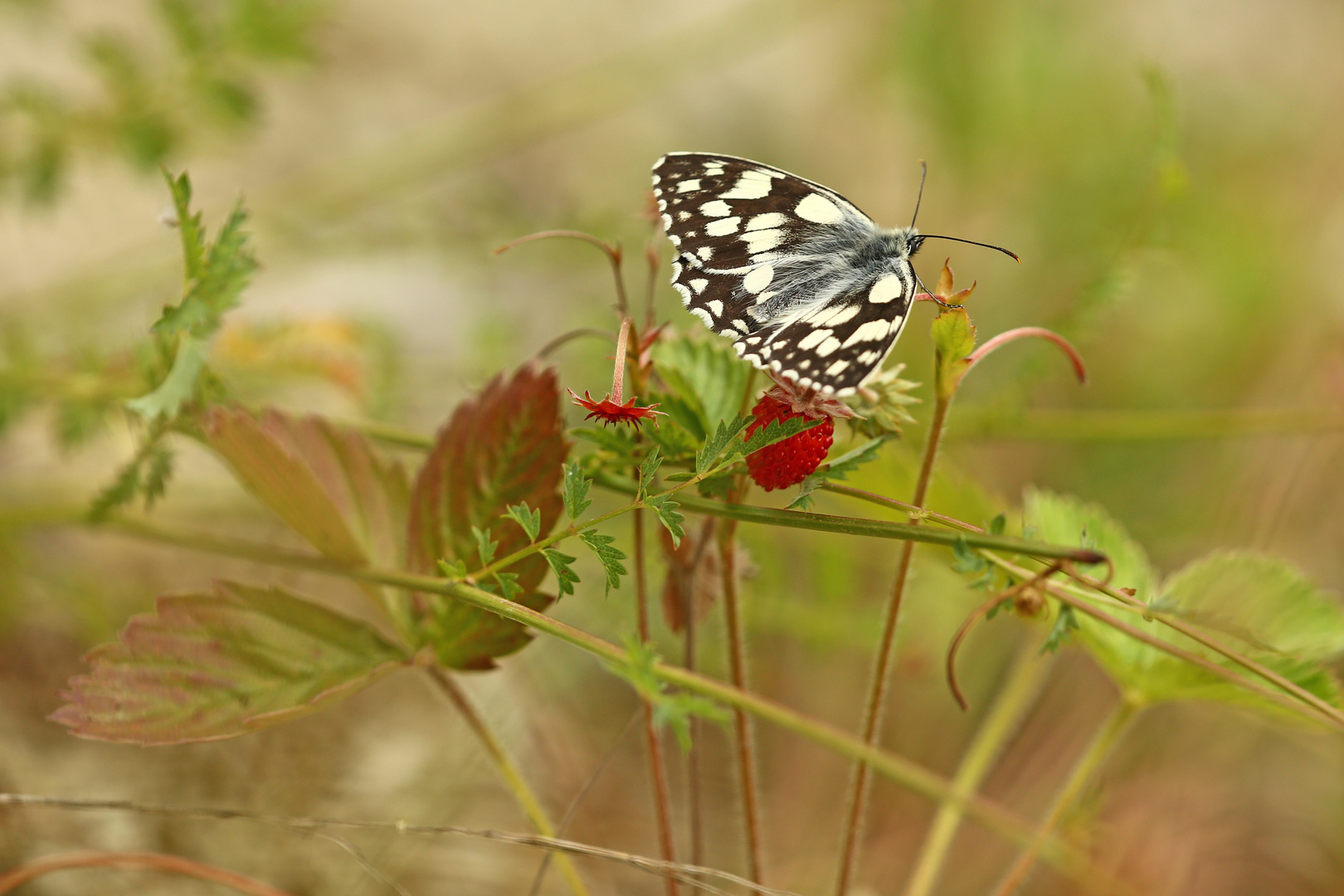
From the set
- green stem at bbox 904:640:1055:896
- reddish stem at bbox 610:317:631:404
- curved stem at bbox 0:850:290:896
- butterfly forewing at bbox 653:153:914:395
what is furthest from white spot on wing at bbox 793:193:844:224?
curved stem at bbox 0:850:290:896

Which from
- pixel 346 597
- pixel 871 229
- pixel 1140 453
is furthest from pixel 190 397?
pixel 1140 453

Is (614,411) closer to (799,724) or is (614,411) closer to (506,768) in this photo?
(799,724)

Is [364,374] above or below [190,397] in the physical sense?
above

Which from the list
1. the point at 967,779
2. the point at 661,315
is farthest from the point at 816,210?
the point at 661,315

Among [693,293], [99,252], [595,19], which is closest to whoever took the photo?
[693,293]

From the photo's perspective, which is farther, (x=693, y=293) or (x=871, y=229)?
(x=871, y=229)

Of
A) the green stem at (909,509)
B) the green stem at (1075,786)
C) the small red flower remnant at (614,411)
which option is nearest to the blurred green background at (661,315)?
the green stem at (1075,786)

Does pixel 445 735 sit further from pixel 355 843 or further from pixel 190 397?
pixel 190 397

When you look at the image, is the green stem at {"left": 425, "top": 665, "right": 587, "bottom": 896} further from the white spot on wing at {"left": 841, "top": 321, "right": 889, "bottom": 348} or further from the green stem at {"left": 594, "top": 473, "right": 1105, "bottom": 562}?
the white spot on wing at {"left": 841, "top": 321, "right": 889, "bottom": 348}

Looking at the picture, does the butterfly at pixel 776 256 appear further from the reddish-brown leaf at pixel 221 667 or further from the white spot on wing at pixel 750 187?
the reddish-brown leaf at pixel 221 667
